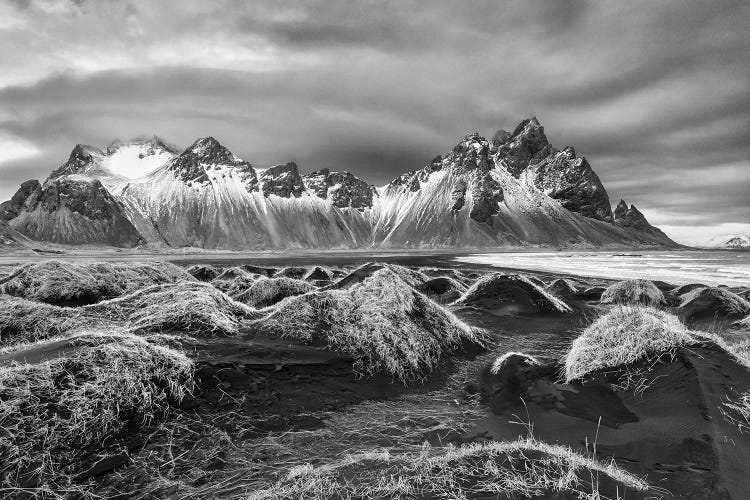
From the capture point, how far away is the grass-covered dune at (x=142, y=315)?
10.2m

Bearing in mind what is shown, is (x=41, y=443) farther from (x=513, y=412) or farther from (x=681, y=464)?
(x=681, y=464)

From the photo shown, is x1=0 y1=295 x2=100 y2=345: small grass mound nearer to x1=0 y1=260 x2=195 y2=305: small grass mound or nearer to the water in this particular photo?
x1=0 y1=260 x2=195 y2=305: small grass mound

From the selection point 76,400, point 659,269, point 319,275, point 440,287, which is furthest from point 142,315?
point 659,269

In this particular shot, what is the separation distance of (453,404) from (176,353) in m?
6.00

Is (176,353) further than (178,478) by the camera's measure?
Yes

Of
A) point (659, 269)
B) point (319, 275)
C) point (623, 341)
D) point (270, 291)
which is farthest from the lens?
point (659, 269)

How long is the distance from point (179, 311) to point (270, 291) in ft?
31.7

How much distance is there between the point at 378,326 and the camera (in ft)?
35.8

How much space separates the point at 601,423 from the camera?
23.7 feet

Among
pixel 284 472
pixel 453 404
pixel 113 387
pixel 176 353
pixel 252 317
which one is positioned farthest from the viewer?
pixel 252 317

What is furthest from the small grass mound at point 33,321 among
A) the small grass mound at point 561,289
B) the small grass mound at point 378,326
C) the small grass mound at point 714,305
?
the small grass mound at point 561,289

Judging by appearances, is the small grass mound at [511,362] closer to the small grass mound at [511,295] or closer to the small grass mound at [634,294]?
the small grass mound at [511,295]

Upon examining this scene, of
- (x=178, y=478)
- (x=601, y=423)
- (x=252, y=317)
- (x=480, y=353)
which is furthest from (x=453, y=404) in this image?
(x=252, y=317)

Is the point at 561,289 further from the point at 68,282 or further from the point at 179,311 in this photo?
the point at 68,282
